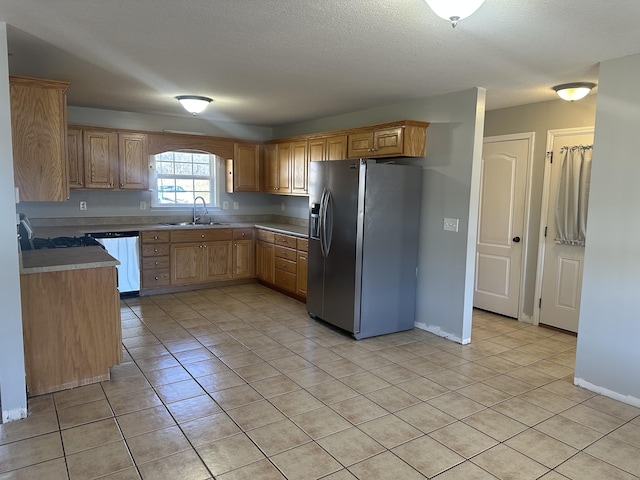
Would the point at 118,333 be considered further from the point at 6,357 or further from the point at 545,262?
the point at 545,262

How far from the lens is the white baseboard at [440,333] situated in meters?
4.19

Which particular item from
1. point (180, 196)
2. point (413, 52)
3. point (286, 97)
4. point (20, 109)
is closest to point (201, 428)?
point (20, 109)

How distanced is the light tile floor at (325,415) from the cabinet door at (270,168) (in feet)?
9.36

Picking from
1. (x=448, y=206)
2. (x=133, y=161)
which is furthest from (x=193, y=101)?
(x=448, y=206)

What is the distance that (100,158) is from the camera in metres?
5.43

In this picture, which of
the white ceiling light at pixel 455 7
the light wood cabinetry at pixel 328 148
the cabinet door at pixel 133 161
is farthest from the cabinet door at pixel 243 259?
the white ceiling light at pixel 455 7

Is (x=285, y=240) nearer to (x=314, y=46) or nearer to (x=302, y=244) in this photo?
(x=302, y=244)

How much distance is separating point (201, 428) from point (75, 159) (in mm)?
4029

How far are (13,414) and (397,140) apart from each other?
3685 millimetres

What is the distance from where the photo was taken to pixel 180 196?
21.0 ft

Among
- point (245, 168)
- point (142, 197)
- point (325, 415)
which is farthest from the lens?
point (245, 168)

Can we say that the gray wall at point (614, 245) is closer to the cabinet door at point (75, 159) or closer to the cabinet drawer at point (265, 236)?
the cabinet drawer at point (265, 236)

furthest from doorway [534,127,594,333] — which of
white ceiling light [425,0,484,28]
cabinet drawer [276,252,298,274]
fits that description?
white ceiling light [425,0,484,28]

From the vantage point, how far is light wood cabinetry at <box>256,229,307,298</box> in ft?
17.9
